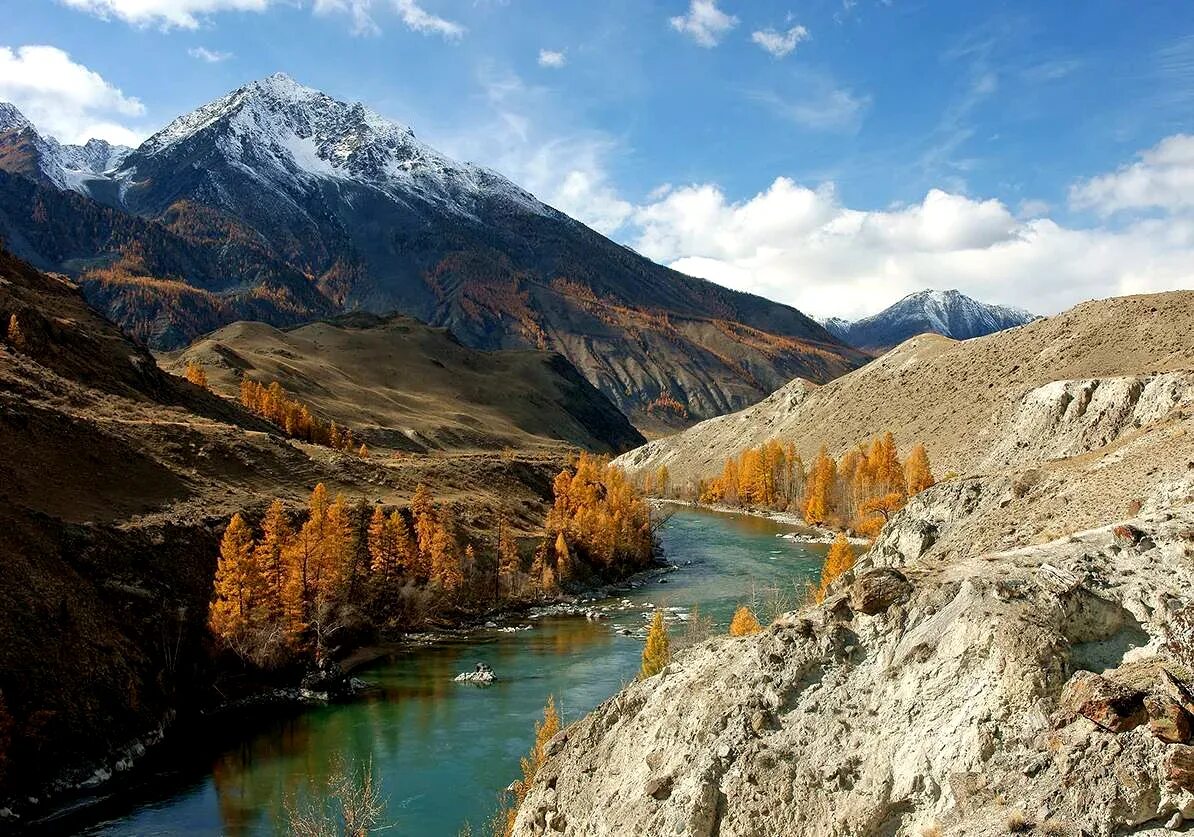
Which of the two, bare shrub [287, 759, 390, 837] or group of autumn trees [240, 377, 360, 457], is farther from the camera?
group of autumn trees [240, 377, 360, 457]

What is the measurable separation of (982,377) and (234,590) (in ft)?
431

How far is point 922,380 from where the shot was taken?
16425 cm

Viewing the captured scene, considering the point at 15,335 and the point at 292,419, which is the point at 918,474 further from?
the point at 15,335

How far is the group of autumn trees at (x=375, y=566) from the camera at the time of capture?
54.8 metres

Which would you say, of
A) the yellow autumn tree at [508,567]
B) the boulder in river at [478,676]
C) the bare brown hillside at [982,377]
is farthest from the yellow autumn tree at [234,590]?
the bare brown hillside at [982,377]

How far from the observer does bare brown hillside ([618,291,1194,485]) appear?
122 m

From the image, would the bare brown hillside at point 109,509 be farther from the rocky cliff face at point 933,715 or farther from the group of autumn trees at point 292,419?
the rocky cliff face at point 933,715

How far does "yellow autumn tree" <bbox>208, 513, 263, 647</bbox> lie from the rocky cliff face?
38278mm

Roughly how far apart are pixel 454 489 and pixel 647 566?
24.3 meters

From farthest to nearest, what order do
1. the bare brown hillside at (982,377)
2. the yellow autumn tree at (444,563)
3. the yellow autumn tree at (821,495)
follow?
the yellow autumn tree at (821,495) < the bare brown hillside at (982,377) < the yellow autumn tree at (444,563)

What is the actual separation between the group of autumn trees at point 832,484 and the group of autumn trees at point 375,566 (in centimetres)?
3725

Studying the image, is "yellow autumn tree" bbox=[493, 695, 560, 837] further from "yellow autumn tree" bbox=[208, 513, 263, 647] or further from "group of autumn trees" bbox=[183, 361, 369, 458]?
"group of autumn trees" bbox=[183, 361, 369, 458]

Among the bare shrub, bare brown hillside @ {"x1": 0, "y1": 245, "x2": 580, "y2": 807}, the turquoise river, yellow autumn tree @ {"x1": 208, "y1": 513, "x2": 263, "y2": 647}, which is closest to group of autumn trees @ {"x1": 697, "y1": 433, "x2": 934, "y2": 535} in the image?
bare brown hillside @ {"x1": 0, "y1": 245, "x2": 580, "y2": 807}

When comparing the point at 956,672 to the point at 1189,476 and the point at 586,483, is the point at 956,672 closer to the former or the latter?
the point at 1189,476
